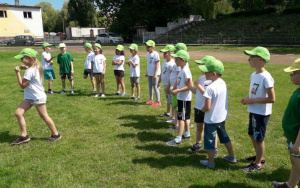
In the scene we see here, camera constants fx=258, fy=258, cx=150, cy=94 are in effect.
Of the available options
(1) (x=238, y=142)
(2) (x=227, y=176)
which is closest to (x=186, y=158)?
(2) (x=227, y=176)

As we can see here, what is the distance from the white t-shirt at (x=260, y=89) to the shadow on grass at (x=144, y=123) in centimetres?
267

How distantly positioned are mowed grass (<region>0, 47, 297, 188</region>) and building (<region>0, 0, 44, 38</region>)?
47.8 metres

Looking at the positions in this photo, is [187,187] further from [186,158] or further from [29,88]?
[29,88]

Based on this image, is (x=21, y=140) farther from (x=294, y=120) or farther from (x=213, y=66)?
(x=294, y=120)

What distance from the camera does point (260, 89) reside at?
12.3 ft

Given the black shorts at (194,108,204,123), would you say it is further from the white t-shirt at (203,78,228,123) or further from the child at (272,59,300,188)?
the child at (272,59,300,188)

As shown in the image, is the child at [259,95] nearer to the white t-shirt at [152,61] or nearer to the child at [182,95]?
the child at [182,95]

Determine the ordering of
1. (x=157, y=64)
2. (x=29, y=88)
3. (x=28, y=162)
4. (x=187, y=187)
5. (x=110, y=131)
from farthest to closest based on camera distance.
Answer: (x=157, y=64) → (x=110, y=131) → (x=29, y=88) → (x=28, y=162) → (x=187, y=187)

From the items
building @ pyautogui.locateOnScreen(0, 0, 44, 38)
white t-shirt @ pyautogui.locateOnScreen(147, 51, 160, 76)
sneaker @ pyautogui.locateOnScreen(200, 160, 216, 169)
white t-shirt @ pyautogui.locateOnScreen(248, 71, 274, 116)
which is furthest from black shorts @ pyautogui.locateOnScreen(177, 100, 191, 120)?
building @ pyautogui.locateOnScreen(0, 0, 44, 38)

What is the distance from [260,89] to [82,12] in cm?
7523

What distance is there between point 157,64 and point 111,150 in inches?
126

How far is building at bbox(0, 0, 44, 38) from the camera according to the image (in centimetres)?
5022

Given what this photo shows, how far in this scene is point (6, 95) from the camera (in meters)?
9.76

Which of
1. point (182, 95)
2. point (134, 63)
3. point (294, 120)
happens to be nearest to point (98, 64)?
point (134, 63)
